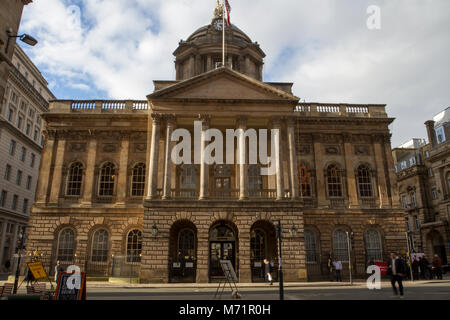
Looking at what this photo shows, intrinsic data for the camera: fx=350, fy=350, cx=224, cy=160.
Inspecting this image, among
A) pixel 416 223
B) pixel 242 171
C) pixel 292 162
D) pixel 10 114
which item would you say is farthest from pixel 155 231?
pixel 416 223

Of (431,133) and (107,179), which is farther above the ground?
(431,133)

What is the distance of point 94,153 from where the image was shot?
1148 inches

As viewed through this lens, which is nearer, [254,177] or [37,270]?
[37,270]

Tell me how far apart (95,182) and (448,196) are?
38000 mm

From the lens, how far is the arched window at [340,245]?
2777cm

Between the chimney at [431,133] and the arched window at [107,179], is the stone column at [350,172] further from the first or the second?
the chimney at [431,133]

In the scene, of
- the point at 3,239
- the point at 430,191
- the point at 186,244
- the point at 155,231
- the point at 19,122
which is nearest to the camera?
the point at 155,231

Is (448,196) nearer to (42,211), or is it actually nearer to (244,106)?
(244,106)

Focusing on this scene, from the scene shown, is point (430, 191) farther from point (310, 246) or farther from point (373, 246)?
point (310, 246)

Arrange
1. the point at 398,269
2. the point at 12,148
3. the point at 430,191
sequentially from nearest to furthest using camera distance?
the point at 398,269 → the point at 12,148 → the point at 430,191

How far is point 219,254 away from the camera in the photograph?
2559 centimetres

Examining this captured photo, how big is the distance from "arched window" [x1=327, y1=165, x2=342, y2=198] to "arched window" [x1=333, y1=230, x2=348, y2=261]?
10.3 feet

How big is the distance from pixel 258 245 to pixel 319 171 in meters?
8.38

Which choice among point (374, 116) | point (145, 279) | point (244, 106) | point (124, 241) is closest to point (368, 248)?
point (374, 116)
